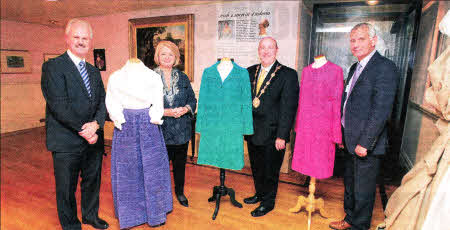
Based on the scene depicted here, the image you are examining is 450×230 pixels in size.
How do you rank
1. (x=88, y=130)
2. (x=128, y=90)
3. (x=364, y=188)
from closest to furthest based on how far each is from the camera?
1. (x=88, y=130)
2. (x=128, y=90)
3. (x=364, y=188)

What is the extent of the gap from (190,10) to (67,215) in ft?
10.5

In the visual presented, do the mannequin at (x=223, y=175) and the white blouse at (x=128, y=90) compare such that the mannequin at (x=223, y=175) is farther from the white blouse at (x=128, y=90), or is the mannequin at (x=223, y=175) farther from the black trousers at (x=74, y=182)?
the black trousers at (x=74, y=182)

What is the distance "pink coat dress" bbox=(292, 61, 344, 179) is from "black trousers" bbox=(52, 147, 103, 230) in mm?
1762

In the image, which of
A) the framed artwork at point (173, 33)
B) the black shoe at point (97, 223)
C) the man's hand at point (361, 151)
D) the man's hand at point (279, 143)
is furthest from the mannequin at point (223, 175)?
the framed artwork at point (173, 33)

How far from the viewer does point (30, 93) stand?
82cm

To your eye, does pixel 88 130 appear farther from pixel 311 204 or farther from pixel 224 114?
pixel 311 204

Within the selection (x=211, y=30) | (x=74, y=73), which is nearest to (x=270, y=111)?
(x=74, y=73)

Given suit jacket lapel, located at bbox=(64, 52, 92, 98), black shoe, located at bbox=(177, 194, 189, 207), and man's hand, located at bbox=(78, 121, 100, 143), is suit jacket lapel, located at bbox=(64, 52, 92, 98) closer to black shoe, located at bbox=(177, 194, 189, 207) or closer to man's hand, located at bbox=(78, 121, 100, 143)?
man's hand, located at bbox=(78, 121, 100, 143)

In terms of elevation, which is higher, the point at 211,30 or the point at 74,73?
the point at 211,30

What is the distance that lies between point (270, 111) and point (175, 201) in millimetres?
1400

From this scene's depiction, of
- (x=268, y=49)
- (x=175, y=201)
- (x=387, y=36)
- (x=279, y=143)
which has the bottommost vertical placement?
(x=175, y=201)

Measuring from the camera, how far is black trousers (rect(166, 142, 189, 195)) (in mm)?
2536

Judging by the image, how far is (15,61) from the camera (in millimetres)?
834

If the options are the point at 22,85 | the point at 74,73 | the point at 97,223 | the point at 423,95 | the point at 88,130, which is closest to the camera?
the point at 22,85
